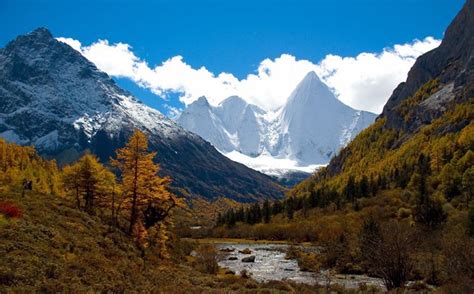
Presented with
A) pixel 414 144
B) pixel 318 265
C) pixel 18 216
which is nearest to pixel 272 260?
pixel 318 265

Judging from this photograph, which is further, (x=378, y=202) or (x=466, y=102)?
(x=466, y=102)

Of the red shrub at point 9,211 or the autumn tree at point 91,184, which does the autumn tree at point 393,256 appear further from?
the autumn tree at point 91,184

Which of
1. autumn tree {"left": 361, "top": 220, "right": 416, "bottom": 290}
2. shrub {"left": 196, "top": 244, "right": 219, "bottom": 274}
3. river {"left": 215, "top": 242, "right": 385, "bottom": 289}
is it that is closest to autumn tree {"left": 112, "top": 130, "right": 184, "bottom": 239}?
shrub {"left": 196, "top": 244, "right": 219, "bottom": 274}

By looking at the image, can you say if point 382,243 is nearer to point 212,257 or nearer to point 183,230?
point 212,257

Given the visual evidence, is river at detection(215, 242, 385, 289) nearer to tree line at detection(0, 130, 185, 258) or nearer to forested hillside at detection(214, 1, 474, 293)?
forested hillside at detection(214, 1, 474, 293)

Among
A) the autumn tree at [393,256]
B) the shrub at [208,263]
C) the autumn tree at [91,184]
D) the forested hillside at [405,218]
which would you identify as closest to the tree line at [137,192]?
the autumn tree at [91,184]

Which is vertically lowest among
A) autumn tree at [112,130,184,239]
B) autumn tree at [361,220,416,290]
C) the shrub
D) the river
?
the river

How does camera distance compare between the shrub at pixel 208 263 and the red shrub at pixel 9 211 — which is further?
the shrub at pixel 208 263

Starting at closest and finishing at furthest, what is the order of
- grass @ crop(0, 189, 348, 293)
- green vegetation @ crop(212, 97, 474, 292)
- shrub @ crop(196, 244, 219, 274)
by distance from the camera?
1. grass @ crop(0, 189, 348, 293)
2. green vegetation @ crop(212, 97, 474, 292)
3. shrub @ crop(196, 244, 219, 274)

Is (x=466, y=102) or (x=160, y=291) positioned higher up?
(x=466, y=102)

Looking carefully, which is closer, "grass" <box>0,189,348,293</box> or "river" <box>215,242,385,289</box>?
"grass" <box>0,189,348,293</box>

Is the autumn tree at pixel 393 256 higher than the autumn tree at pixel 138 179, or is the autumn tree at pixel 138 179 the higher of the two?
the autumn tree at pixel 138 179

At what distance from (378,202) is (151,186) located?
95.4 metres

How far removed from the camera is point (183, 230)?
477ft
